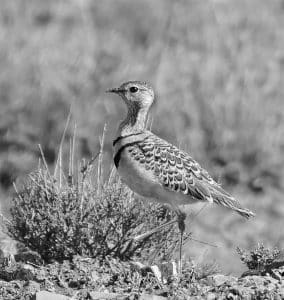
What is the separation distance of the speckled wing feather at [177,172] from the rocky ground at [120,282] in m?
0.58

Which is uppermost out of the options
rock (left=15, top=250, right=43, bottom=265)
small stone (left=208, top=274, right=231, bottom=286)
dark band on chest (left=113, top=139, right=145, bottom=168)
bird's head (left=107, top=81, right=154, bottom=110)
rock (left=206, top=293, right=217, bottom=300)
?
bird's head (left=107, top=81, right=154, bottom=110)

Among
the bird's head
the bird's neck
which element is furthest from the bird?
the bird's head

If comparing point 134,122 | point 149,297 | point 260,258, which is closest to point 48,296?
point 149,297

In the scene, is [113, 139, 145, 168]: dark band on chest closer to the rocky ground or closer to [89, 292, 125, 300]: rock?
the rocky ground

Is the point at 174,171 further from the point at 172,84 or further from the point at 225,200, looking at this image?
the point at 172,84

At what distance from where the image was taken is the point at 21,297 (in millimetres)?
5988

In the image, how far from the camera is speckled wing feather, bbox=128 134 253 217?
22.7ft

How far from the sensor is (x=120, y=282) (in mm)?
6320

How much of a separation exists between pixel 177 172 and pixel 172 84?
538 cm

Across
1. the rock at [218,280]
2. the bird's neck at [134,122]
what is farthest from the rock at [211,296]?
the bird's neck at [134,122]

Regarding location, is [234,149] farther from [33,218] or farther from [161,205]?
[33,218]

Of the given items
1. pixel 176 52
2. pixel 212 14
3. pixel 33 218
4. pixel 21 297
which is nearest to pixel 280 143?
pixel 176 52

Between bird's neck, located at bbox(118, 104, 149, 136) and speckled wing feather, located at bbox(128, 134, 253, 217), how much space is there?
10.1 inches

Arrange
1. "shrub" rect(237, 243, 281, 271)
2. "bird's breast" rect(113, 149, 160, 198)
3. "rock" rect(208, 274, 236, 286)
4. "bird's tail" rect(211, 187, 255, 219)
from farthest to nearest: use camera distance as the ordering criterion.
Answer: "bird's tail" rect(211, 187, 255, 219)
"bird's breast" rect(113, 149, 160, 198)
"shrub" rect(237, 243, 281, 271)
"rock" rect(208, 274, 236, 286)
